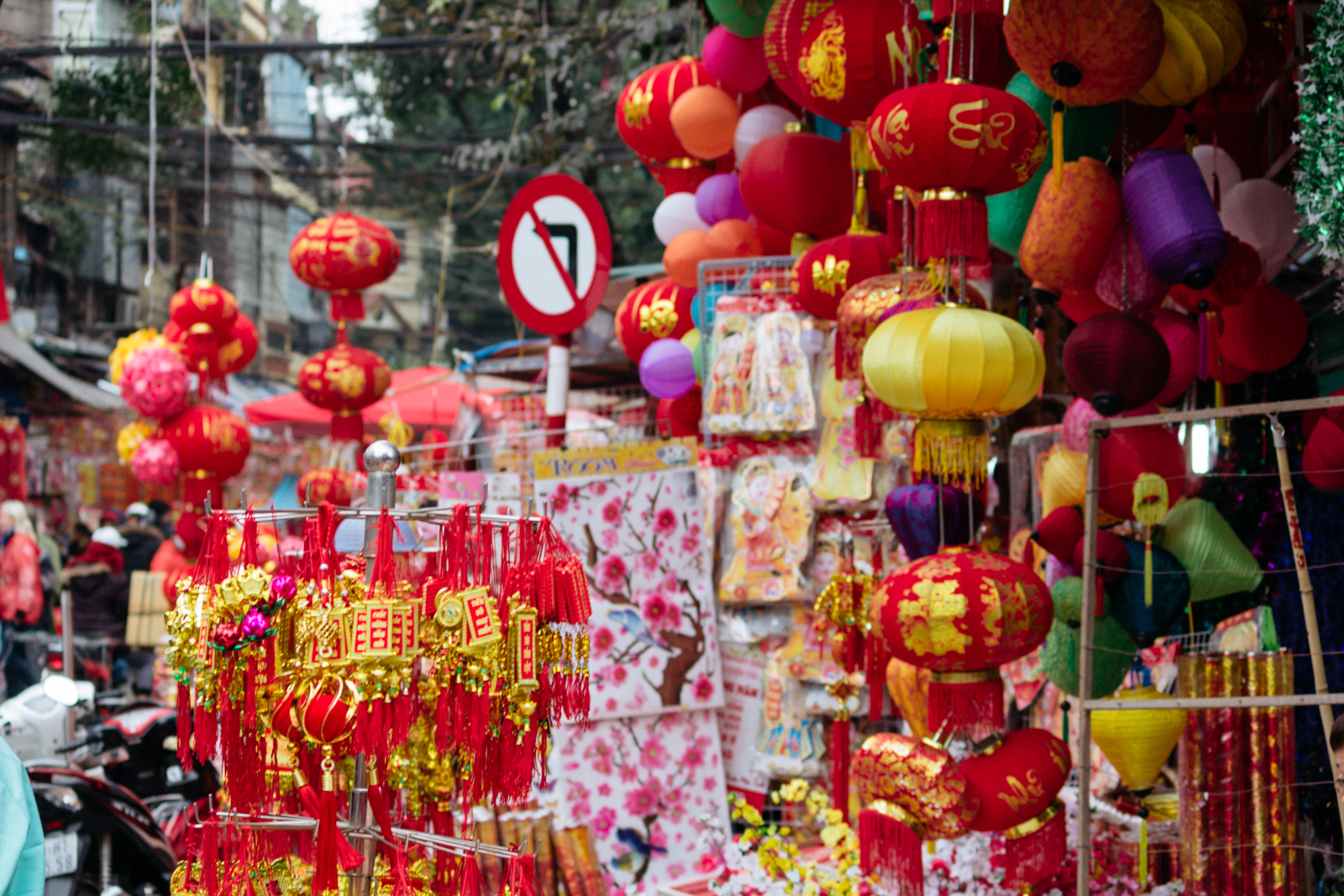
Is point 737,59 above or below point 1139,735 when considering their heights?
above

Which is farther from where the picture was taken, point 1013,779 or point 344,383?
point 344,383

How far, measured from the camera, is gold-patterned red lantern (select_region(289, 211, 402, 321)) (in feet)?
17.5

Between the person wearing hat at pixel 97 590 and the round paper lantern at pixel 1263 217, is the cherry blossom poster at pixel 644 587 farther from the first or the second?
the person wearing hat at pixel 97 590

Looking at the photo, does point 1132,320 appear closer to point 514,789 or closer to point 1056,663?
point 1056,663

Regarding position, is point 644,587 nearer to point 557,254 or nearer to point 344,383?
point 557,254

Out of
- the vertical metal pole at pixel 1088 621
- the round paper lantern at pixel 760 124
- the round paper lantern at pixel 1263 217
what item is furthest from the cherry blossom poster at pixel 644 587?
the round paper lantern at pixel 1263 217

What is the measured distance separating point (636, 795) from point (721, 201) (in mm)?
2078

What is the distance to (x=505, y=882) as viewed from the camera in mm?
2168

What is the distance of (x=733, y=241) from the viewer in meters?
4.50

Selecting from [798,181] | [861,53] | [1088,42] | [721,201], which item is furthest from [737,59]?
[1088,42]

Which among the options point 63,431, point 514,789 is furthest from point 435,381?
point 514,789

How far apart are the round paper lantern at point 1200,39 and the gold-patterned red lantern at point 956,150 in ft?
1.03

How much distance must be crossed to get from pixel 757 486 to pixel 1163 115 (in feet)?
5.15

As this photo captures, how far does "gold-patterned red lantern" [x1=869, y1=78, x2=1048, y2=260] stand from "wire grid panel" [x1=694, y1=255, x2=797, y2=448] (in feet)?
4.14
